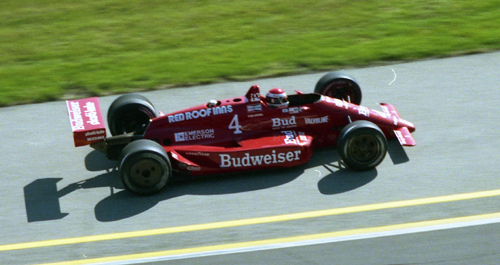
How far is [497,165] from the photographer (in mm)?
8852

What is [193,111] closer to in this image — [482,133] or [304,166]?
[304,166]

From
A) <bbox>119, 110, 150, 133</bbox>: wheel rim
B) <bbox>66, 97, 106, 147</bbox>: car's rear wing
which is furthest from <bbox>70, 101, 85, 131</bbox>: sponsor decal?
<bbox>119, 110, 150, 133</bbox>: wheel rim

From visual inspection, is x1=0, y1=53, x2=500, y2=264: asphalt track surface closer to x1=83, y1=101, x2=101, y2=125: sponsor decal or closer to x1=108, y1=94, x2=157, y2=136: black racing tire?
x1=108, y1=94, x2=157, y2=136: black racing tire

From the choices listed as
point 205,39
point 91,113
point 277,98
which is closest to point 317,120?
point 277,98

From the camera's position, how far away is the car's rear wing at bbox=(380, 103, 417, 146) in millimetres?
9102

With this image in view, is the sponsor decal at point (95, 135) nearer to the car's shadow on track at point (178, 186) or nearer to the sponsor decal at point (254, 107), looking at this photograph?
the car's shadow on track at point (178, 186)

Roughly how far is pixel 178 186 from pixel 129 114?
5.34ft

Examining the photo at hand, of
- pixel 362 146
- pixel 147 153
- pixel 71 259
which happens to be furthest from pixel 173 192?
pixel 362 146

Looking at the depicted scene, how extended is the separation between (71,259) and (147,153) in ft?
5.35

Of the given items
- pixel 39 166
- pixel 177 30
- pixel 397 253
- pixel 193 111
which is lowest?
pixel 397 253

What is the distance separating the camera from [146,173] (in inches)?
334

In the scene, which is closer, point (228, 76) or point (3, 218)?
point (3, 218)

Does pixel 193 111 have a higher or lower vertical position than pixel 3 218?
higher

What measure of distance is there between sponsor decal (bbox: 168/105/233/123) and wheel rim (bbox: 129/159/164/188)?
36.4 inches
